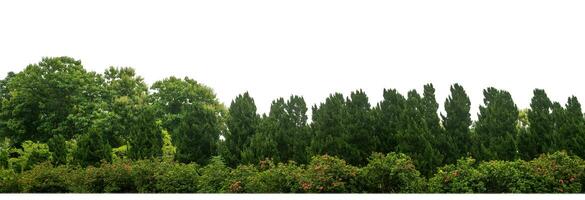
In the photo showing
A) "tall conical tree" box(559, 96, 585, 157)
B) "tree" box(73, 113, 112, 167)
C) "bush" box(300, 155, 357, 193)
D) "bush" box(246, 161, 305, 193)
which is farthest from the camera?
"tree" box(73, 113, 112, 167)

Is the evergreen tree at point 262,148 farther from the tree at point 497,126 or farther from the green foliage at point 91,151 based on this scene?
the tree at point 497,126

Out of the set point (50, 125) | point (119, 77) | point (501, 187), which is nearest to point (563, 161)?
point (501, 187)

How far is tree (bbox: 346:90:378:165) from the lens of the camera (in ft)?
64.0

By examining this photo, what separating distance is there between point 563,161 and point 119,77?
35291mm

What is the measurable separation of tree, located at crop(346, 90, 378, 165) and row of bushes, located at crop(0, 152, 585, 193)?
10.1ft

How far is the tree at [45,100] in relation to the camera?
37344mm

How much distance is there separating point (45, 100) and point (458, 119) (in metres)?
28.1

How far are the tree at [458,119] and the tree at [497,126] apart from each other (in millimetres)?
441

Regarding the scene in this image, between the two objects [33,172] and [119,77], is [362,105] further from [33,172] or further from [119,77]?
[119,77]

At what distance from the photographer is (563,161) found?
47.0 feet

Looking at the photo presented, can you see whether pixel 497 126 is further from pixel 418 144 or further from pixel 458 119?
pixel 418 144

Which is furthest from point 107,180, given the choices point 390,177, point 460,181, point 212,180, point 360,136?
point 460,181

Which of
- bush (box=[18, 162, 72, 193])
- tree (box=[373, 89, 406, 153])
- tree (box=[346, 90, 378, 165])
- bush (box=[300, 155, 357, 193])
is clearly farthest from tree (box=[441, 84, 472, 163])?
bush (box=[18, 162, 72, 193])

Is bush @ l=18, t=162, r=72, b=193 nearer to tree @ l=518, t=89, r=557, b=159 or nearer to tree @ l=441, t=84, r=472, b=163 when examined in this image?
tree @ l=441, t=84, r=472, b=163
